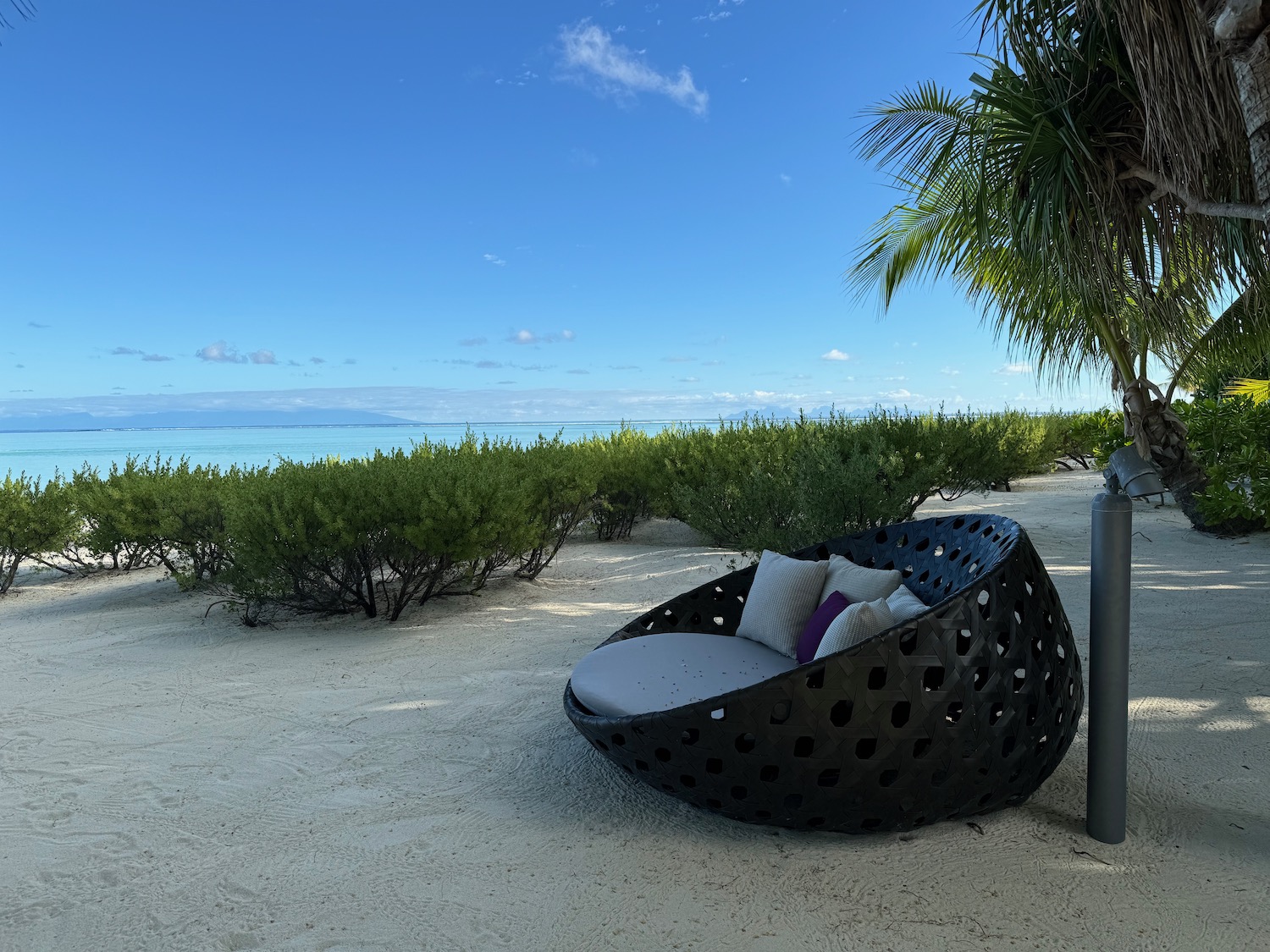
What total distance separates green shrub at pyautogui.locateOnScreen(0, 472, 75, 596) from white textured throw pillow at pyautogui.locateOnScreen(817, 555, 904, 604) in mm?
8094

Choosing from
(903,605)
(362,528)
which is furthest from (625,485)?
(903,605)

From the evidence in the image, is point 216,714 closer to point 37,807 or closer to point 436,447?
point 37,807

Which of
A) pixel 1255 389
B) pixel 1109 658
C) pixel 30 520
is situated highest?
pixel 1255 389

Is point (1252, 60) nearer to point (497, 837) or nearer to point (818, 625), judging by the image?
point (818, 625)

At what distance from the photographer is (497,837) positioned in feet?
8.47

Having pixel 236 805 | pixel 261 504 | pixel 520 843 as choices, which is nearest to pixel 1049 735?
pixel 520 843

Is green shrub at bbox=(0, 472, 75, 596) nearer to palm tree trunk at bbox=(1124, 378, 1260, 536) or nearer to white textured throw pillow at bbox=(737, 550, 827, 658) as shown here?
white textured throw pillow at bbox=(737, 550, 827, 658)

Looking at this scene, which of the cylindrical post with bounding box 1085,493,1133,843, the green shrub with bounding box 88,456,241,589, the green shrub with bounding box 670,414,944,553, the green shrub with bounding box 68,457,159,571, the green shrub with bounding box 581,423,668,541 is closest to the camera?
the cylindrical post with bounding box 1085,493,1133,843

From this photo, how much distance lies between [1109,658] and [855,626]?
2.42ft

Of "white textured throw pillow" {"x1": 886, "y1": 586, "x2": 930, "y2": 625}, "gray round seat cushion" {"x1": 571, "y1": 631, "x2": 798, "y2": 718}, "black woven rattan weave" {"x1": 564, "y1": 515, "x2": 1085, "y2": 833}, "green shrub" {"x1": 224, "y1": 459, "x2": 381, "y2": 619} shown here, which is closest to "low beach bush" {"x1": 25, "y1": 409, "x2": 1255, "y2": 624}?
"green shrub" {"x1": 224, "y1": 459, "x2": 381, "y2": 619}

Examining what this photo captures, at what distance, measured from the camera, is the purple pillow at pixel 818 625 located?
309cm

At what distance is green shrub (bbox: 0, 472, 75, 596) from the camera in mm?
7633

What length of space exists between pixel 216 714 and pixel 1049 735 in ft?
12.3

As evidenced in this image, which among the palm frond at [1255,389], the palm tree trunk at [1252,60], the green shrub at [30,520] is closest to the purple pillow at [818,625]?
the palm tree trunk at [1252,60]
